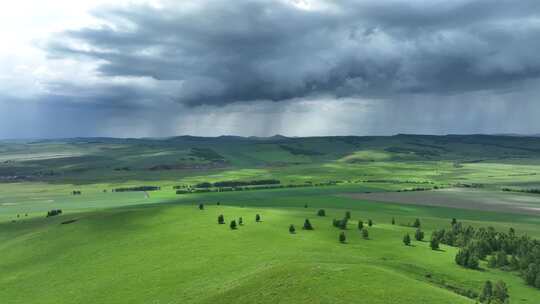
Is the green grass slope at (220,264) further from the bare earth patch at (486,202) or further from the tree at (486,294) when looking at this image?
the bare earth patch at (486,202)

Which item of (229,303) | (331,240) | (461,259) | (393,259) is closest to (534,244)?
(461,259)

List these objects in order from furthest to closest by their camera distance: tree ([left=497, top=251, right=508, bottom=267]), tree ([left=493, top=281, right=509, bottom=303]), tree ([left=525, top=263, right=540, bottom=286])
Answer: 1. tree ([left=497, top=251, right=508, bottom=267])
2. tree ([left=525, top=263, right=540, bottom=286])
3. tree ([left=493, top=281, right=509, bottom=303])

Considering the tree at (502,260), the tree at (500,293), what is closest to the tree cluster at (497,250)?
the tree at (502,260)

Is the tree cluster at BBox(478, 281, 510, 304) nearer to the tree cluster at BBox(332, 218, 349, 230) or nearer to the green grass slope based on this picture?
the green grass slope

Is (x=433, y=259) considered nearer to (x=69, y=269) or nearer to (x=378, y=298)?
(x=378, y=298)

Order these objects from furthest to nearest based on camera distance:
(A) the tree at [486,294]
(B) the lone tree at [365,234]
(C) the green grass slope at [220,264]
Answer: (B) the lone tree at [365,234] < (A) the tree at [486,294] < (C) the green grass slope at [220,264]

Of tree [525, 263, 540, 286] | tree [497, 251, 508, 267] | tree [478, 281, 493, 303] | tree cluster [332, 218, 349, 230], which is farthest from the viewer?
tree cluster [332, 218, 349, 230]

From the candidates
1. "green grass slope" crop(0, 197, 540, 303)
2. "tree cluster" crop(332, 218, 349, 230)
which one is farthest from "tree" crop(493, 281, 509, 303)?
"tree cluster" crop(332, 218, 349, 230)

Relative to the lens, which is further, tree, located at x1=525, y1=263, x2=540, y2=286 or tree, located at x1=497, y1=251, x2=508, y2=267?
tree, located at x1=497, y1=251, x2=508, y2=267

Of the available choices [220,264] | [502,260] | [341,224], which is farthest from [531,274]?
[220,264]

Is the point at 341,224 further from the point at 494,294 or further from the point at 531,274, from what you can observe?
the point at 494,294

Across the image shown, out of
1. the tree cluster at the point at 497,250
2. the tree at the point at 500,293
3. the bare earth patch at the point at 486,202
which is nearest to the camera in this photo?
the tree at the point at 500,293
